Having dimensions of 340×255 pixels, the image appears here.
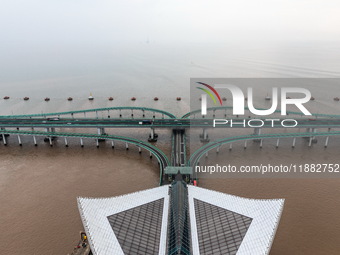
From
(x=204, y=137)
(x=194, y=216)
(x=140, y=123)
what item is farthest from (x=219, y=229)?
(x=140, y=123)

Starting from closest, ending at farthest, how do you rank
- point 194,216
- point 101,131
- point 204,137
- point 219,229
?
1. point 219,229
2. point 194,216
3. point 204,137
4. point 101,131

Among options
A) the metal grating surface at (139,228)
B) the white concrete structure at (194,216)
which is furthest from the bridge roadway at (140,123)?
the metal grating surface at (139,228)

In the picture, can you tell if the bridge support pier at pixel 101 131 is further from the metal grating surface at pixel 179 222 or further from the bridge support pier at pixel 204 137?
the metal grating surface at pixel 179 222

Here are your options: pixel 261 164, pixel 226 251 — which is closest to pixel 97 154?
pixel 261 164

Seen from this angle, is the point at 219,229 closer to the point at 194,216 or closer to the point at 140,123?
the point at 194,216

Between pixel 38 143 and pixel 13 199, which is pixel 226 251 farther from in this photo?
pixel 38 143

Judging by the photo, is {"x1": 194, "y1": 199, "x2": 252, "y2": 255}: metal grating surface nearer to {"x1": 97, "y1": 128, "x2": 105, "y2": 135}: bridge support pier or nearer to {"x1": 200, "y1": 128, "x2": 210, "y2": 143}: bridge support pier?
{"x1": 200, "y1": 128, "x2": 210, "y2": 143}: bridge support pier
